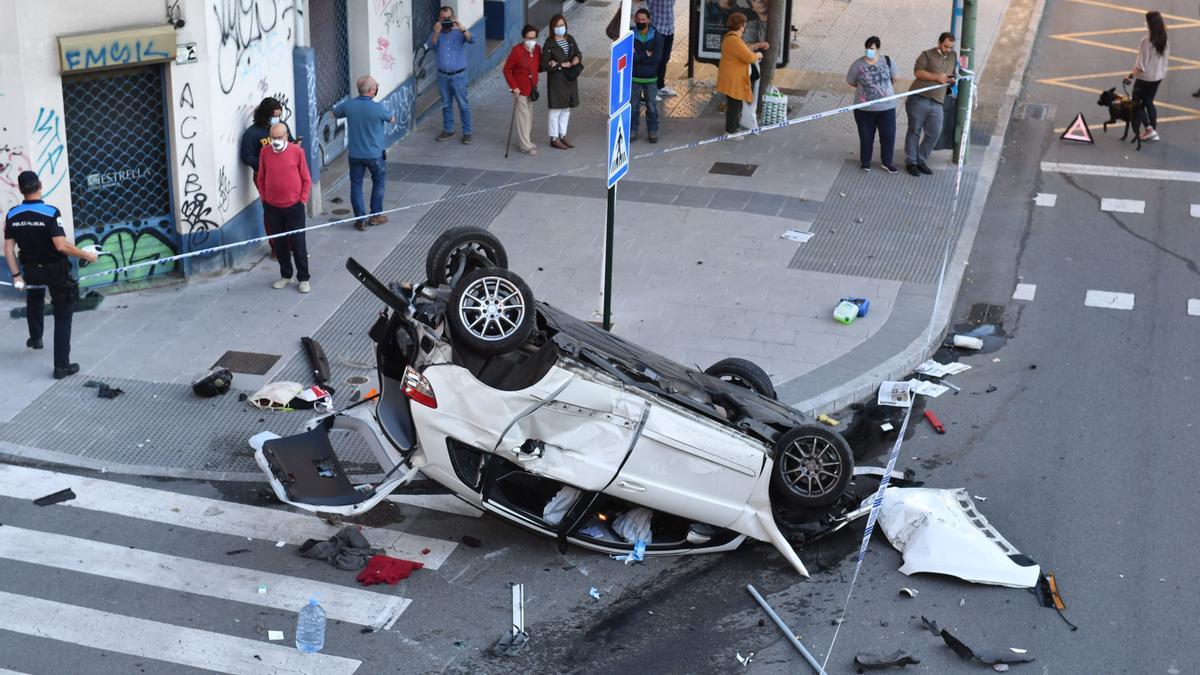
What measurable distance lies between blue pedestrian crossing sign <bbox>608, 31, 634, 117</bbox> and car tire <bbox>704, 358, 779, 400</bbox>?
242 cm

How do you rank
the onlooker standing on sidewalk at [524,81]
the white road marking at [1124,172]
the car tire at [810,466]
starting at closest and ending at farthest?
the car tire at [810,466] < the white road marking at [1124,172] < the onlooker standing on sidewalk at [524,81]

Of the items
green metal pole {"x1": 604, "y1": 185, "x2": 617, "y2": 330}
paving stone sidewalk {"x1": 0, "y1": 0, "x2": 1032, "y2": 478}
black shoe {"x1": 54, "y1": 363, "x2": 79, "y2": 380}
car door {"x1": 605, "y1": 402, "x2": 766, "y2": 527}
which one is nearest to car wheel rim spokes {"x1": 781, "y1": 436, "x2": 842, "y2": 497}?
car door {"x1": 605, "y1": 402, "x2": 766, "y2": 527}

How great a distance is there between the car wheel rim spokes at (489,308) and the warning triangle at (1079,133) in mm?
11928

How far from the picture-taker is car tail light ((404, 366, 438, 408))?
934cm

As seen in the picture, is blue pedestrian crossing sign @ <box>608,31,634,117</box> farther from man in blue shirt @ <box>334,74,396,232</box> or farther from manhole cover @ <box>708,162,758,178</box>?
manhole cover @ <box>708,162,758,178</box>

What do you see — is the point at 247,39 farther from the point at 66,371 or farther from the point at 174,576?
the point at 174,576

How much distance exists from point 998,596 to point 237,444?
5.73 metres

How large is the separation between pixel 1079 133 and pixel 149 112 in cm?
1171

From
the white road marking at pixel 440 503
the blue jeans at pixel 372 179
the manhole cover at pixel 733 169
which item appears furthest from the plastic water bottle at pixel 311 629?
the manhole cover at pixel 733 169

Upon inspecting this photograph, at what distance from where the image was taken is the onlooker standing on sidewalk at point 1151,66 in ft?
61.5

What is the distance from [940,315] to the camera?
550 inches

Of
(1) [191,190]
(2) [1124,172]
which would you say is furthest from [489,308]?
(2) [1124,172]

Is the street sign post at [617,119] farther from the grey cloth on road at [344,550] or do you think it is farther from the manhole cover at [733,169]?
the manhole cover at [733,169]

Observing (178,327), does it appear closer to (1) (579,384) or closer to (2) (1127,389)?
(1) (579,384)
